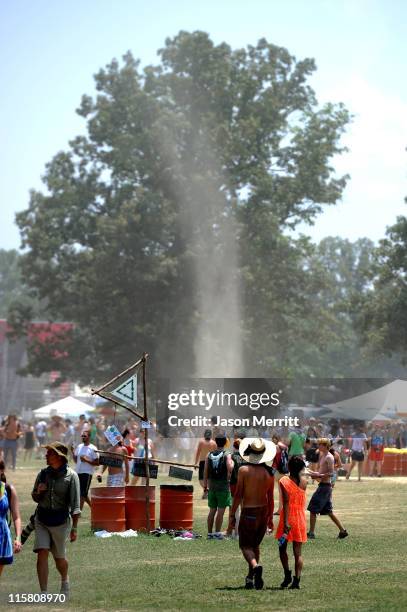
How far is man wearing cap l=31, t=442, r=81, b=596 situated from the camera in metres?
13.3

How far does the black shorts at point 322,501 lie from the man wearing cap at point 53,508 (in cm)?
780

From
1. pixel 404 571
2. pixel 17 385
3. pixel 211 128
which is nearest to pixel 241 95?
pixel 211 128

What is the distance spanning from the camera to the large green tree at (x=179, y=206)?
65875mm

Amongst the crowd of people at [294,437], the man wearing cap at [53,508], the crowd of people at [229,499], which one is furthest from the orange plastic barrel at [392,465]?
the man wearing cap at [53,508]

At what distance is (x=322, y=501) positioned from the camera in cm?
2050

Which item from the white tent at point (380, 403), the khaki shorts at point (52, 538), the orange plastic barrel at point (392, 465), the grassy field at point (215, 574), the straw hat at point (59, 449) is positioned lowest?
the grassy field at point (215, 574)

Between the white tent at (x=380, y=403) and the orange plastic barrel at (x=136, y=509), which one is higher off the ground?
the white tent at (x=380, y=403)

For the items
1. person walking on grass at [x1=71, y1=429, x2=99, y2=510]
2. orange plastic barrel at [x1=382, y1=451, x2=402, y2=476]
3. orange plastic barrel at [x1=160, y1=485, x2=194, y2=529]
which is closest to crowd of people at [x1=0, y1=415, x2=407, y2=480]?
orange plastic barrel at [x1=382, y1=451, x2=402, y2=476]

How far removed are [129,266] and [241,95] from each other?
1232 centimetres

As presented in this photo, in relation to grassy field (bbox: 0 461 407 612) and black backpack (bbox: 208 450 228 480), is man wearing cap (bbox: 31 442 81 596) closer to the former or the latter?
grassy field (bbox: 0 461 407 612)

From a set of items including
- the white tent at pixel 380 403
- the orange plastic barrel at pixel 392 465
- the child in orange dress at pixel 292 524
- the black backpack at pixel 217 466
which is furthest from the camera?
the white tent at pixel 380 403

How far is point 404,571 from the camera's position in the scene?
16.3 m

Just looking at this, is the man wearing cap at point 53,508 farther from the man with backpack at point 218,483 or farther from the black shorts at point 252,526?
the man with backpack at point 218,483

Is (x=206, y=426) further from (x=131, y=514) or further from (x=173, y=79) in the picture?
(x=173, y=79)
